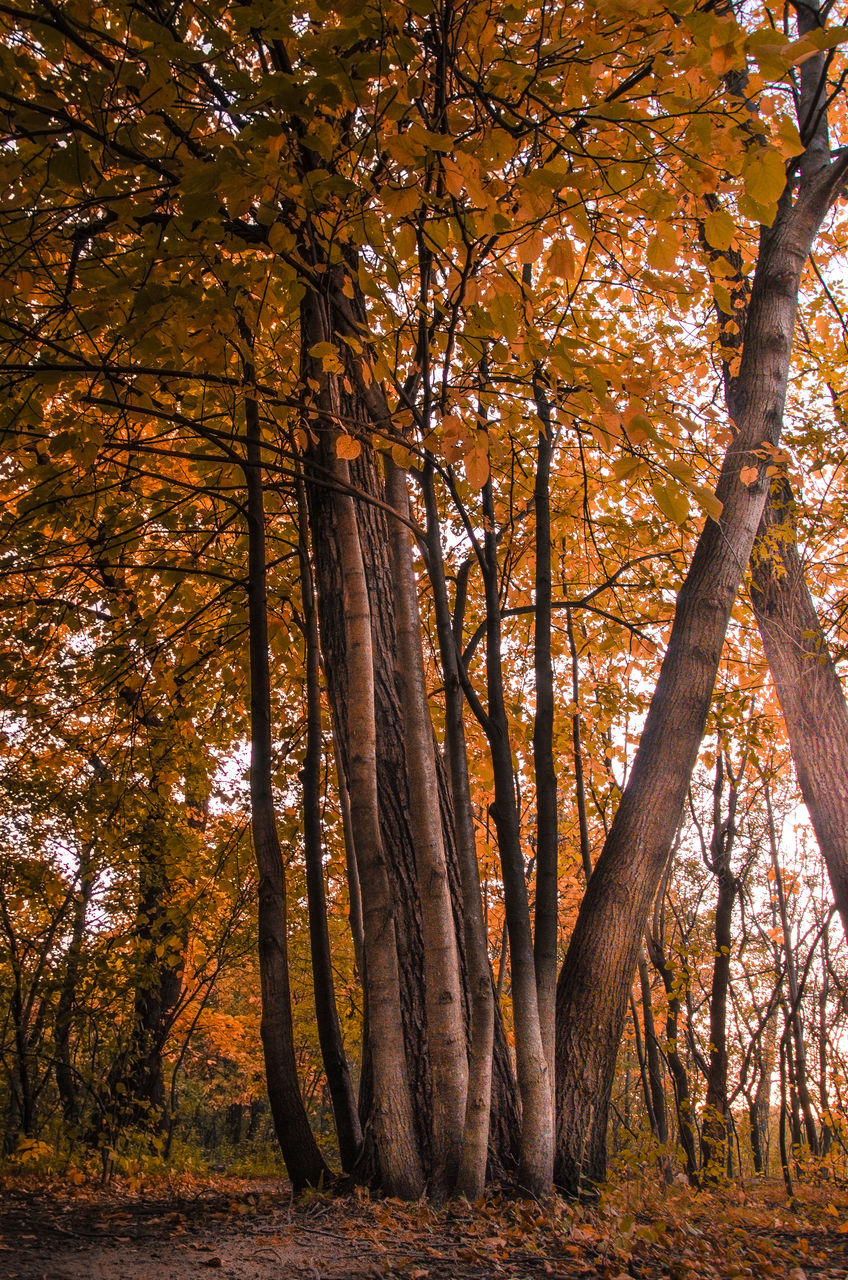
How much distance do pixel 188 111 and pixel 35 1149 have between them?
271 inches

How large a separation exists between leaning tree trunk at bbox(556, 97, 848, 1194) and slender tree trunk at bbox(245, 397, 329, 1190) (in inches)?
39.3

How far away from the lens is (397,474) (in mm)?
3051

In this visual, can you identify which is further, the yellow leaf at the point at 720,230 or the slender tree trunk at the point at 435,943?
the slender tree trunk at the point at 435,943

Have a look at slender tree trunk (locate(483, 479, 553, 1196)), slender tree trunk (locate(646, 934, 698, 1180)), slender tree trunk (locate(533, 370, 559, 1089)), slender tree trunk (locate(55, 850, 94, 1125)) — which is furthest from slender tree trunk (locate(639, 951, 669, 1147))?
slender tree trunk (locate(483, 479, 553, 1196))

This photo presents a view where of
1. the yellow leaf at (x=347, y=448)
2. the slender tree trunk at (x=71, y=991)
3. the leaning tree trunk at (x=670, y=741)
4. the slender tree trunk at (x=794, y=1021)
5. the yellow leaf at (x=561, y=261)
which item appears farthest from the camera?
the slender tree trunk at (x=794, y=1021)

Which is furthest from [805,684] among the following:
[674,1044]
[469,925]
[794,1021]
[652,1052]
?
[794,1021]

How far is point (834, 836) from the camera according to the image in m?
5.15

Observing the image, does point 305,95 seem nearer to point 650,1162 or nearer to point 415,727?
point 415,727

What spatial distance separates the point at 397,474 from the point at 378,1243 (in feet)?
8.32

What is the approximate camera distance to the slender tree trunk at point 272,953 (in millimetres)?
2863

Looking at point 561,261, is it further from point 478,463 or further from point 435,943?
point 435,943

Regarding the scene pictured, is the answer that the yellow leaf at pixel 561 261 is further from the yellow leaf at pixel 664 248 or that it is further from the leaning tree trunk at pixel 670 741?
the leaning tree trunk at pixel 670 741

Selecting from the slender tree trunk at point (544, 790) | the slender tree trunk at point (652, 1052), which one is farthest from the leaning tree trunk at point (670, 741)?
the slender tree trunk at point (652, 1052)

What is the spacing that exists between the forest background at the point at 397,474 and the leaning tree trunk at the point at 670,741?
0.02 m
